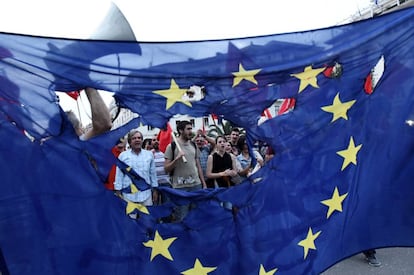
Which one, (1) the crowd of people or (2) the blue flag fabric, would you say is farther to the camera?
(1) the crowd of people

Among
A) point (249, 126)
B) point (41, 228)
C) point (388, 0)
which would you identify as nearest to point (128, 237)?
point (41, 228)

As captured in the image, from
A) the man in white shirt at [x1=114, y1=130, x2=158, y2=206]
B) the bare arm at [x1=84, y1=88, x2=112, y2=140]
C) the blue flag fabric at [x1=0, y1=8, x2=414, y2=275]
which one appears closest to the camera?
the blue flag fabric at [x1=0, y1=8, x2=414, y2=275]

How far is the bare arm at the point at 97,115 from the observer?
244cm

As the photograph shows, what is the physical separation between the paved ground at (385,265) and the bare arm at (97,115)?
9.31ft

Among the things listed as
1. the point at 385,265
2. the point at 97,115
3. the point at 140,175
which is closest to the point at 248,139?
the point at 140,175

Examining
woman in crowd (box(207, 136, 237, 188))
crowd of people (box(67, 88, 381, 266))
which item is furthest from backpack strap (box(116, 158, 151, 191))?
woman in crowd (box(207, 136, 237, 188))

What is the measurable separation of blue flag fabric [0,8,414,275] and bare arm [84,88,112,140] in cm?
5

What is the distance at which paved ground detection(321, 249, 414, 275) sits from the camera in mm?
4012

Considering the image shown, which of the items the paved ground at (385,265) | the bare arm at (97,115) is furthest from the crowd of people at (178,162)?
the paved ground at (385,265)

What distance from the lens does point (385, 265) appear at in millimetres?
4164

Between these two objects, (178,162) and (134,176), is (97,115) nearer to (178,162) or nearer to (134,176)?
(134,176)

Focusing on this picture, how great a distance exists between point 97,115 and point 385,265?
3434mm

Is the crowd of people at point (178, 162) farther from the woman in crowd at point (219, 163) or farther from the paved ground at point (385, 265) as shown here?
the paved ground at point (385, 265)

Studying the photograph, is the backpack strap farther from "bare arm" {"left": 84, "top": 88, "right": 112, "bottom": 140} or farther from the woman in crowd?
the woman in crowd
